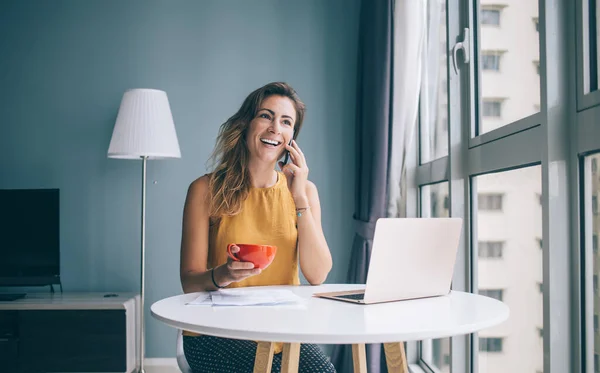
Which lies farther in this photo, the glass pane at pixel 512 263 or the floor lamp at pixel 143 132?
the floor lamp at pixel 143 132

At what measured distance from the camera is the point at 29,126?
3518 mm

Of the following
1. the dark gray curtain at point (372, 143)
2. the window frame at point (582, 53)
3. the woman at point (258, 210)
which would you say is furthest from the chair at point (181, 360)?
the dark gray curtain at point (372, 143)

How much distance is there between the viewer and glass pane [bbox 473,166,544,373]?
1.67 m

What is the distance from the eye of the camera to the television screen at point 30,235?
333cm

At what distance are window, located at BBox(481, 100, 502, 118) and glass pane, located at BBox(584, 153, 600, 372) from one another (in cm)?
63

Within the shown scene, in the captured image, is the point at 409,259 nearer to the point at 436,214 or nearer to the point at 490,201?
the point at 490,201

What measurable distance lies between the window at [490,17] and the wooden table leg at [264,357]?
1.35 metres

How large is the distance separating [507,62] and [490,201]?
0.47 meters

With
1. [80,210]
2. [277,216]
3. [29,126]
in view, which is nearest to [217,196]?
[277,216]

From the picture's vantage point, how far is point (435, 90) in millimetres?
2764

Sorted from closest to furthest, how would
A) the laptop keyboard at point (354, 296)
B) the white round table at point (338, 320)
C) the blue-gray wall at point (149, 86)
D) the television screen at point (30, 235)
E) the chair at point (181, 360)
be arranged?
the white round table at point (338, 320) → the laptop keyboard at point (354, 296) → the chair at point (181, 360) → the television screen at point (30, 235) → the blue-gray wall at point (149, 86)

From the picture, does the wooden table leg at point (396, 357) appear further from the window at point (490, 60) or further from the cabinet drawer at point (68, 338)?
the cabinet drawer at point (68, 338)

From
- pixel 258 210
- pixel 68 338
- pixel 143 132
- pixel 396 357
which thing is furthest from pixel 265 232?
pixel 68 338

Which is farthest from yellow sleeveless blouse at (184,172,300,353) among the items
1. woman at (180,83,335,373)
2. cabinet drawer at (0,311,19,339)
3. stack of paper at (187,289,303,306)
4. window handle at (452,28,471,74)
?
cabinet drawer at (0,311,19,339)
